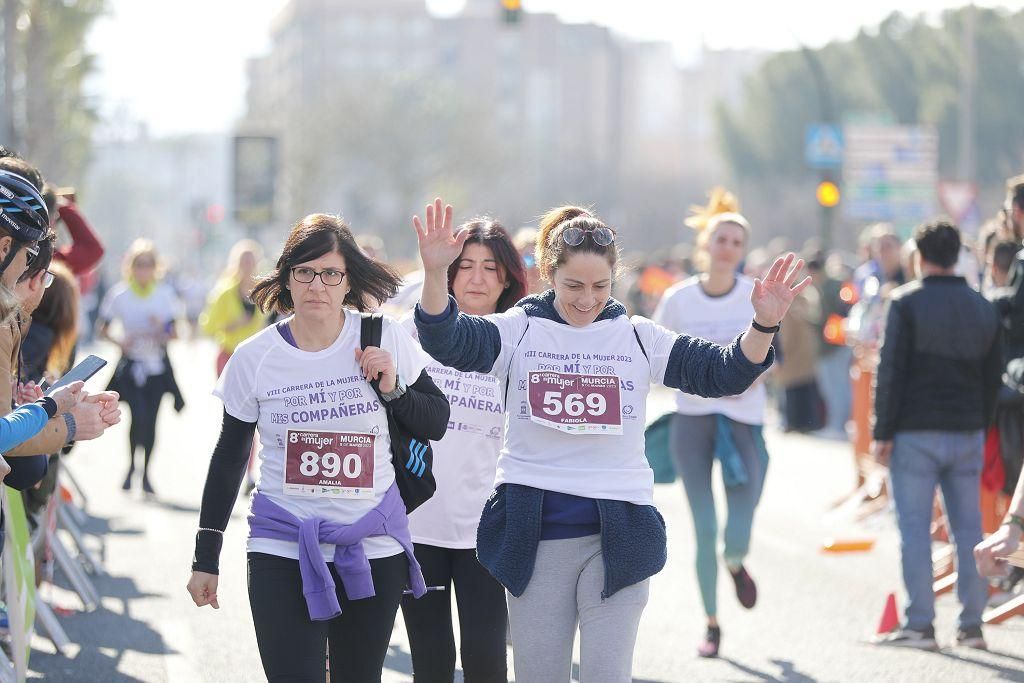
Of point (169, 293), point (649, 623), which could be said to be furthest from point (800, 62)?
point (649, 623)

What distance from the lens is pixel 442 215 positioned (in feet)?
16.2

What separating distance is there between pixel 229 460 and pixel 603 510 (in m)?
1.11

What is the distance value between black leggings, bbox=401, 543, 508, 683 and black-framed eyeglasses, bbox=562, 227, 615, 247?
49.0 inches

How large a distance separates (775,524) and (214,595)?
8242mm

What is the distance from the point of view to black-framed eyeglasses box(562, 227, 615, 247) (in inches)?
202

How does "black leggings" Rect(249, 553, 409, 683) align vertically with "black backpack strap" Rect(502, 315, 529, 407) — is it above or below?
below

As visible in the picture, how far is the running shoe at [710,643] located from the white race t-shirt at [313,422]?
10.9ft

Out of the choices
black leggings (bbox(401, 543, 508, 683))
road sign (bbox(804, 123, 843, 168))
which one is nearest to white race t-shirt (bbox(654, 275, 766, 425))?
black leggings (bbox(401, 543, 508, 683))

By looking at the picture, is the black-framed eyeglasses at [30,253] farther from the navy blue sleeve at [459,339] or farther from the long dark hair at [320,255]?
the navy blue sleeve at [459,339]

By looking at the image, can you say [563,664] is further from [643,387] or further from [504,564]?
[643,387]

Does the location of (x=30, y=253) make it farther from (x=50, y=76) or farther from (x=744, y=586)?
(x=50, y=76)

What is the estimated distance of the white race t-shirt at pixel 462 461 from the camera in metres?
5.88

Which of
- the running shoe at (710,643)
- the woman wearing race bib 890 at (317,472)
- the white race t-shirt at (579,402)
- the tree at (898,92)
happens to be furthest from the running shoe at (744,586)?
the tree at (898,92)

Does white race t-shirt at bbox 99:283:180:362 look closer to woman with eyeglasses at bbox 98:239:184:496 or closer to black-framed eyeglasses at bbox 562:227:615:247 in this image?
woman with eyeglasses at bbox 98:239:184:496
